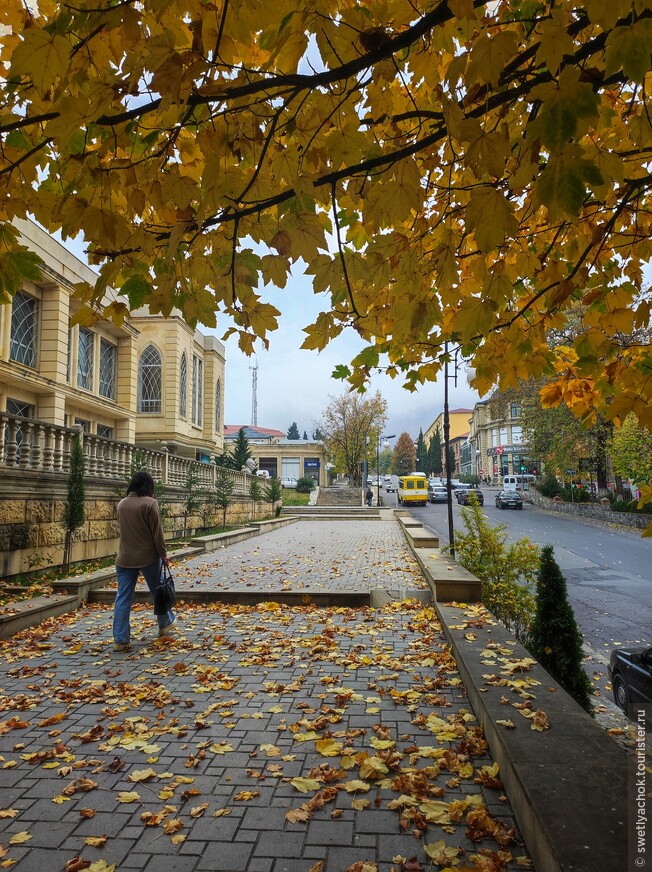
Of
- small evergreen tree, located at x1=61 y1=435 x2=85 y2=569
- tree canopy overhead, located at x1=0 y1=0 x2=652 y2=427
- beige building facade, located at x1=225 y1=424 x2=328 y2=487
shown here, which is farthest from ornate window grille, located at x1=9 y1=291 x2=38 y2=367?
beige building facade, located at x1=225 y1=424 x2=328 y2=487

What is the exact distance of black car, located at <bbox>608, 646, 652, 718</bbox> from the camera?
17.5 feet

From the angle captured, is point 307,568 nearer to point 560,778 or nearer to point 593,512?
point 560,778

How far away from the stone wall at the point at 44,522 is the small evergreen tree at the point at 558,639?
7.71 metres

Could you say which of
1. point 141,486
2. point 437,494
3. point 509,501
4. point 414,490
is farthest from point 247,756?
point 437,494

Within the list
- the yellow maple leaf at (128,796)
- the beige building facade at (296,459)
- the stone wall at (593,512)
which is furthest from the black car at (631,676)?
the beige building facade at (296,459)

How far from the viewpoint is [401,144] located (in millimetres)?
→ 3160

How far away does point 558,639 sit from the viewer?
532 centimetres

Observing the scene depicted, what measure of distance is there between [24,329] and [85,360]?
11.9 feet

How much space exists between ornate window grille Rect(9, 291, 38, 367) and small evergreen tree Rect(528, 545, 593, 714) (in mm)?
15537

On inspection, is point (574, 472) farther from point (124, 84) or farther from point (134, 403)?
point (124, 84)

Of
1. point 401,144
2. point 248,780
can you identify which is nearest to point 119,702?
point 248,780

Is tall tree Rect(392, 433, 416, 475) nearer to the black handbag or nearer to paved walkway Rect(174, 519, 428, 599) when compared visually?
paved walkway Rect(174, 519, 428, 599)

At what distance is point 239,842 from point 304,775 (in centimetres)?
63

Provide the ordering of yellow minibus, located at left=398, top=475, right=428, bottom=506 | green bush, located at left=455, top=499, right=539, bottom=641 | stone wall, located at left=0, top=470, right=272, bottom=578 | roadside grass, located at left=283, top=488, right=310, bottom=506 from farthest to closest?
yellow minibus, located at left=398, top=475, right=428, bottom=506 < roadside grass, located at left=283, top=488, right=310, bottom=506 < stone wall, located at left=0, top=470, right=272, bottom=578 < green bush, located at left=455, top=499, right=539, bottom=641
